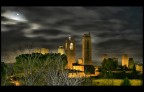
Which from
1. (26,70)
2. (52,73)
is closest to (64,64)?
(52,73)

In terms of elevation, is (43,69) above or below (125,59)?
below

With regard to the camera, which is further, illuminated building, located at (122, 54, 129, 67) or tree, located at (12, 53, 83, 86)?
tree, located at (12, 53, 83, 86)

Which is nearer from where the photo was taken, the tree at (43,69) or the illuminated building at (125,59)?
the illuminated building at (125,59)

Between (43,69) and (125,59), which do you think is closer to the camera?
(125,59)
